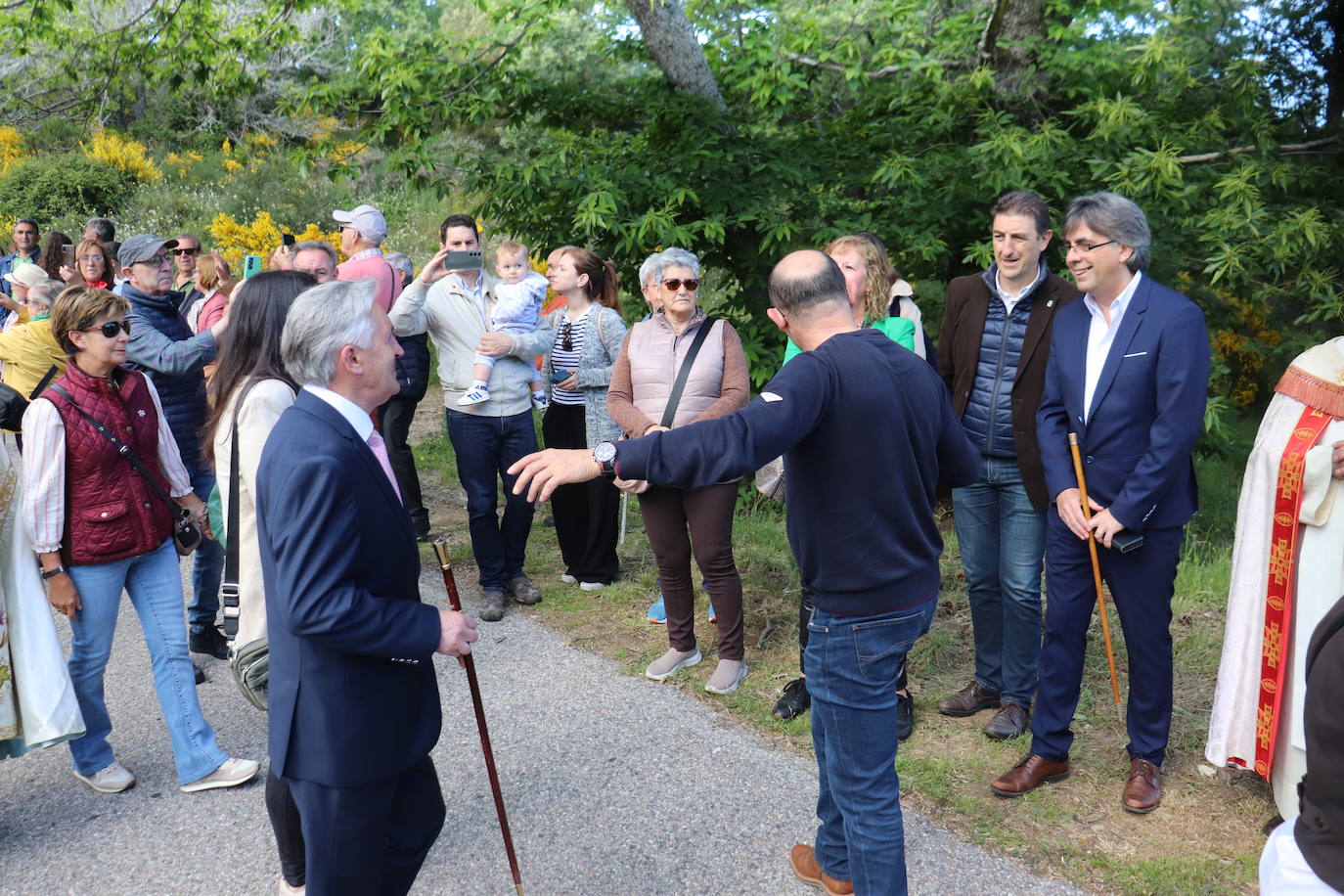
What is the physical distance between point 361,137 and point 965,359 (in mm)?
4674

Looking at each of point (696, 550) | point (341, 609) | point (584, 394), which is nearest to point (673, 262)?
point (696, 550)

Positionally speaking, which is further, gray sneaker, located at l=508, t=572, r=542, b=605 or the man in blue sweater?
gray sneaker, located at l=508, t=572, r=542, b=605

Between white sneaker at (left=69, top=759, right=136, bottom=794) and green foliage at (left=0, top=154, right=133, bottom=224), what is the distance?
1765 cm

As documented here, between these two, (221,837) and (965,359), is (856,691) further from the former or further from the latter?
(221,837)

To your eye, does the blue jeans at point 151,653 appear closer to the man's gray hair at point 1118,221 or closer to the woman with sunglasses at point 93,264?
the man's gray hair at point 1118,221

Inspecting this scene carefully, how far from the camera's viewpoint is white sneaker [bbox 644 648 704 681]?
491 cm

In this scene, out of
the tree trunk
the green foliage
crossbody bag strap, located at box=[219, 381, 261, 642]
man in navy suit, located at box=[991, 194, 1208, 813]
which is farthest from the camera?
the green foliage

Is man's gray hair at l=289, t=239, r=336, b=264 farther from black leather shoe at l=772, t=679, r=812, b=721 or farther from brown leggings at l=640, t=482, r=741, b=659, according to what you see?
black leather shoe at l=772, t=679, r=812, b=721

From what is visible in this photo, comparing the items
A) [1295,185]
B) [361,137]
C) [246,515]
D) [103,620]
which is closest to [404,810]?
[246,515]

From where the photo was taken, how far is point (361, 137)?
7.07 meters

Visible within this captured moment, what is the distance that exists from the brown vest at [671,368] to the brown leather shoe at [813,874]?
2.04 meters

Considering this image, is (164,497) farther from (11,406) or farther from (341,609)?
(341,609)

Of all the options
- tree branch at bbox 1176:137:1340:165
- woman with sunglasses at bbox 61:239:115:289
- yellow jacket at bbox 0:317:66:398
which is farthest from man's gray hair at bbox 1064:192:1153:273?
woman with sunglasses at bbox 61:239:115:289

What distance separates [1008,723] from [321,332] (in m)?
3.16
